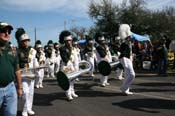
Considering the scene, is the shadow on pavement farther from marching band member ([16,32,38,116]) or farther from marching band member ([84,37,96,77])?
marching band member ([84,37,96,77])

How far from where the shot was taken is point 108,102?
11.6 metres

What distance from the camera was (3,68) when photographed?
641cm

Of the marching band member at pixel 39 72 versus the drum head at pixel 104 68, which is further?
the marching band member at pixel 39 72

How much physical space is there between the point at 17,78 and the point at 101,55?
912 centimetres

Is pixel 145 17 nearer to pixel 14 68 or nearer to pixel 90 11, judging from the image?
pixel 90 11

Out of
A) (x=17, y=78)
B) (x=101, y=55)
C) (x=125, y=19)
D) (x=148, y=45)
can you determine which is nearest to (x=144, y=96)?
(x=101, y=55)

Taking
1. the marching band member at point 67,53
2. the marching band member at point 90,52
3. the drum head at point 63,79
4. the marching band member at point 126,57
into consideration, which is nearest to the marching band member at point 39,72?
the marching band member at point 90,52

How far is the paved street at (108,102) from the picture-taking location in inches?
398

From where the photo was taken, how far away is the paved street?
10.1 meters

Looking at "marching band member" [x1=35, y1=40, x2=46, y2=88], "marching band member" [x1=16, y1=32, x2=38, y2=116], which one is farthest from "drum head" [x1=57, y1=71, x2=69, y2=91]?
"marching band member" [x1=35, y1=40, x2=46, y2=88]

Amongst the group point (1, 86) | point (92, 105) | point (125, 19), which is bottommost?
point (92, 105)

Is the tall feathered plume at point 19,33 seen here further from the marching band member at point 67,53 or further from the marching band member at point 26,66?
the marching band member at point 67,53

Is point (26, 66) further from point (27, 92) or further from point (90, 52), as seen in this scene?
point (90, 52)

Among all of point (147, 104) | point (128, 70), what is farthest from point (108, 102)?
point (128, 70)
